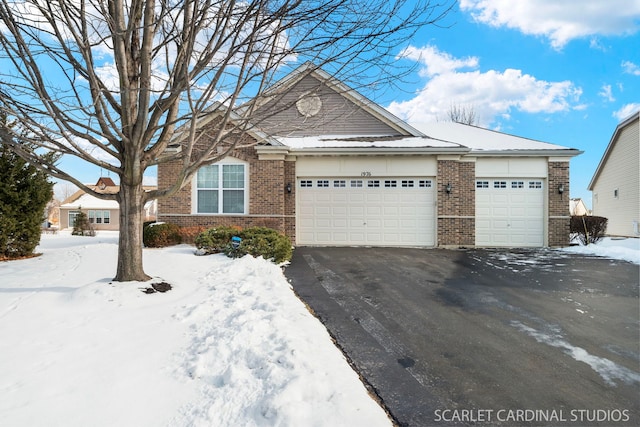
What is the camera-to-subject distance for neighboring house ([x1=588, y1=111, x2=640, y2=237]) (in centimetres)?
Result: 1622

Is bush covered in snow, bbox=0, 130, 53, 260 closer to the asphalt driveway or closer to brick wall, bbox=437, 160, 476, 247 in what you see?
the asphalt driveway

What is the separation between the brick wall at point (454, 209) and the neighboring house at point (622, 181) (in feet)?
34.6

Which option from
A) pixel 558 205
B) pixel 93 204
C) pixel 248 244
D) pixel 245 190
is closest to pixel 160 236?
pixel 245 190

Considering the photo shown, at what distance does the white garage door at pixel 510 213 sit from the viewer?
12.3 metres

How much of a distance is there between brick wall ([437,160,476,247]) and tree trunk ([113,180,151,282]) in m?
9.48

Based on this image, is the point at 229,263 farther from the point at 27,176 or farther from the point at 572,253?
the point at 572,253

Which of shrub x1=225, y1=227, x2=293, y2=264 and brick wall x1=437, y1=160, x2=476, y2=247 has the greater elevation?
brick wall x1=437, y1=160, x2=476, y2=247

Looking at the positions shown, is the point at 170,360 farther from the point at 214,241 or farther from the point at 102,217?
the point at 102,217

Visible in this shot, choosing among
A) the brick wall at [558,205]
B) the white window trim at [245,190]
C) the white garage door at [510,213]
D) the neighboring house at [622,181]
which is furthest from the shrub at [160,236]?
the neighboring house at [622,181]

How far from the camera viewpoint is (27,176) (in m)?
9.18

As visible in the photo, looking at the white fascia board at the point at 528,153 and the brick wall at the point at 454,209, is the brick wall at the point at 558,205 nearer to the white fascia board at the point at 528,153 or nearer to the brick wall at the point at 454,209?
the white fascia board at the point at 528,153

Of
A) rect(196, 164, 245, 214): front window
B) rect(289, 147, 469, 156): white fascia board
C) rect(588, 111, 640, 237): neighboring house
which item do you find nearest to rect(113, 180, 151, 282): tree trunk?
rect(196, 164, 245, 214): front window

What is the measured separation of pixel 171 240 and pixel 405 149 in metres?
8.33

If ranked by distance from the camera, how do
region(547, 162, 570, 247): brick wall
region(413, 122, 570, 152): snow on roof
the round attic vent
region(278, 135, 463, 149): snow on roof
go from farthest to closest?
the round attic vent → region(413, 122, 570, 152): snow on roof → region(547, 162, 570, 247): brick wall → region(278, 135, 463, 149): snow on roof
